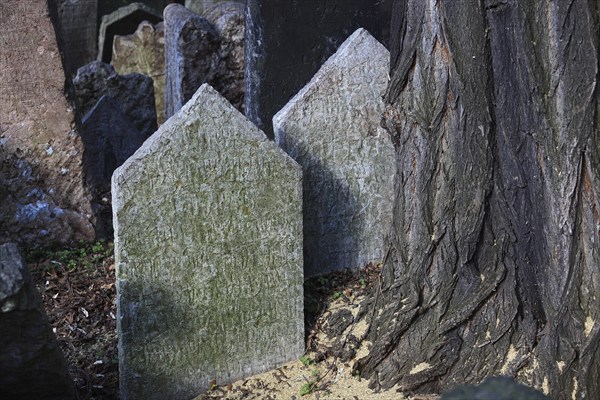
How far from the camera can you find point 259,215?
4168mm

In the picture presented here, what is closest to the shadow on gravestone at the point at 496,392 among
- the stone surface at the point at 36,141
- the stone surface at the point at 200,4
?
the stone surface at the point at 36,141

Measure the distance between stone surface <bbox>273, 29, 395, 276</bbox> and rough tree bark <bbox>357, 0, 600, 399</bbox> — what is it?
916 mm

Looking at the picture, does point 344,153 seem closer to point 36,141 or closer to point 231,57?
point 36,141

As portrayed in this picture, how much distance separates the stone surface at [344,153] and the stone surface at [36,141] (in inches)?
67.2

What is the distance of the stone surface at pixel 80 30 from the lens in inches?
443

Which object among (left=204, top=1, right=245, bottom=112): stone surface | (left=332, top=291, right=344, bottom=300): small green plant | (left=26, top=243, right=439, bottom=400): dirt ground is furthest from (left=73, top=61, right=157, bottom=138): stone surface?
(left=332, top=291, right=344, bottom=300): small green plant

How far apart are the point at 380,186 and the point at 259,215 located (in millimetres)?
1163

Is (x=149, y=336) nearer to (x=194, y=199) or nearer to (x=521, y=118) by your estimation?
(x=194, y=199)

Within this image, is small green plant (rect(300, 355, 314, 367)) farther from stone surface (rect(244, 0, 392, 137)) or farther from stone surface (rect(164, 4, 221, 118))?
stone surface (rect(164, 4, 221, 118))

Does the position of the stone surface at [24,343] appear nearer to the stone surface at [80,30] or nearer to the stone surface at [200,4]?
the stone surface at [200,4]

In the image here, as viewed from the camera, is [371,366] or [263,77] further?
[263,77]

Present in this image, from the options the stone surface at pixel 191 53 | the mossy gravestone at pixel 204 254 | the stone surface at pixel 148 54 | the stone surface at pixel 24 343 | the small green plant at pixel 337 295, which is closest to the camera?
the stone surface at pixel 24 343

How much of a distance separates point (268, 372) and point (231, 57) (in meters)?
3.89

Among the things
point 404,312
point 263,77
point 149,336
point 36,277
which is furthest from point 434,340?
point 263,77
